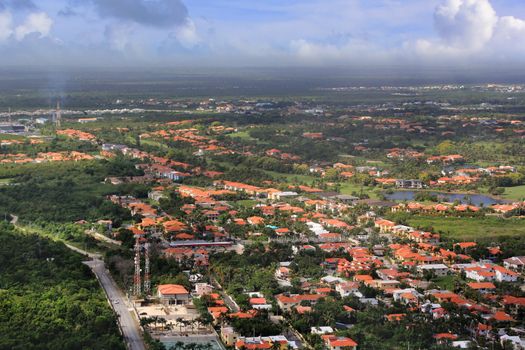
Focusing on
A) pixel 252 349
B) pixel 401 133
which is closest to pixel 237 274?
pixel 252 349

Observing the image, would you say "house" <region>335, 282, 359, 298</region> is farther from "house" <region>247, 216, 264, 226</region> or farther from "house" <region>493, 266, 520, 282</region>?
"house" <region>247, 216, 264, 226</region>

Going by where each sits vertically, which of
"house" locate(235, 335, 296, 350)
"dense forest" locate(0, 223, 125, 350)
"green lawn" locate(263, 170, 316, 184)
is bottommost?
"green lawn" locate(263, 170, 316, 184)

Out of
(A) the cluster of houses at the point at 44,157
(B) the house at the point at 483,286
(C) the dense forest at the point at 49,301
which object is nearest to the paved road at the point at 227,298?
(C) the dense forest at the point at 49,301

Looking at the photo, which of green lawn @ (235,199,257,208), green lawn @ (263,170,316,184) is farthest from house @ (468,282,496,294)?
green lawn @ (263,170,316,184)

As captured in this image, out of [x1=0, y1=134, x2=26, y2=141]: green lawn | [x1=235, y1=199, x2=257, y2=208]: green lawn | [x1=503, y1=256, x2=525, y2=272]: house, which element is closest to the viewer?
[x1=503, y1=256, x2=525, y2=272]: house

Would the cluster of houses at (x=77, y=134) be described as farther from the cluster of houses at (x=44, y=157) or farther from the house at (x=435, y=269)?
the house at (x=435, y=269)

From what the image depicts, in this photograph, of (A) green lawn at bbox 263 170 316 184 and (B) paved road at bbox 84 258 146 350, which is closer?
(B) paved road at bbox 84 258 146 350
